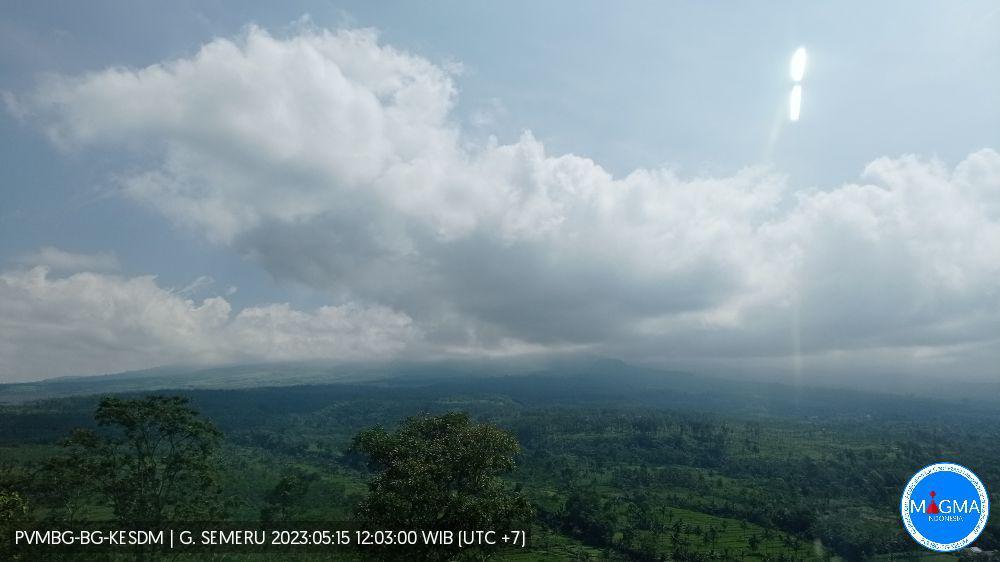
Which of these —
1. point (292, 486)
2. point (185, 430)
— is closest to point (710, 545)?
point (292, 486)

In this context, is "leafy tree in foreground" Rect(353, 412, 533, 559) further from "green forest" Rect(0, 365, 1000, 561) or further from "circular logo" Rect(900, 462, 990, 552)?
"circular logo" Rect(900, 462, 990, 552)

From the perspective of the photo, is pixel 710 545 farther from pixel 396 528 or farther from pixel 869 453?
pixel 869 453

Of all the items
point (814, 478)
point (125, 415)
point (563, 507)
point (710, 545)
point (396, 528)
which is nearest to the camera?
point (396, 528)

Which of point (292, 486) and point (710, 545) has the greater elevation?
point (292, 486)

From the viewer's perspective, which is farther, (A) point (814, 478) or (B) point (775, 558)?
(A) point (814, 478)

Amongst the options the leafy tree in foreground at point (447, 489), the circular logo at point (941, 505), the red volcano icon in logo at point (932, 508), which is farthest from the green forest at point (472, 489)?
the red volcano icon in logo at point (932, 508)

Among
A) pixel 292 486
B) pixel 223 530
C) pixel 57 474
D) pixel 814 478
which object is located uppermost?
pixel 57 474

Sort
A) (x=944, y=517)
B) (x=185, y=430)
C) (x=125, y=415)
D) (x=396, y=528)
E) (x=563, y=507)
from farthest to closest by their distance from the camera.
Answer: (x=563, y=507) < (x=944, y=517) < (x=185, y=430) < (x=125, y=415) < (x=396, y=528)
